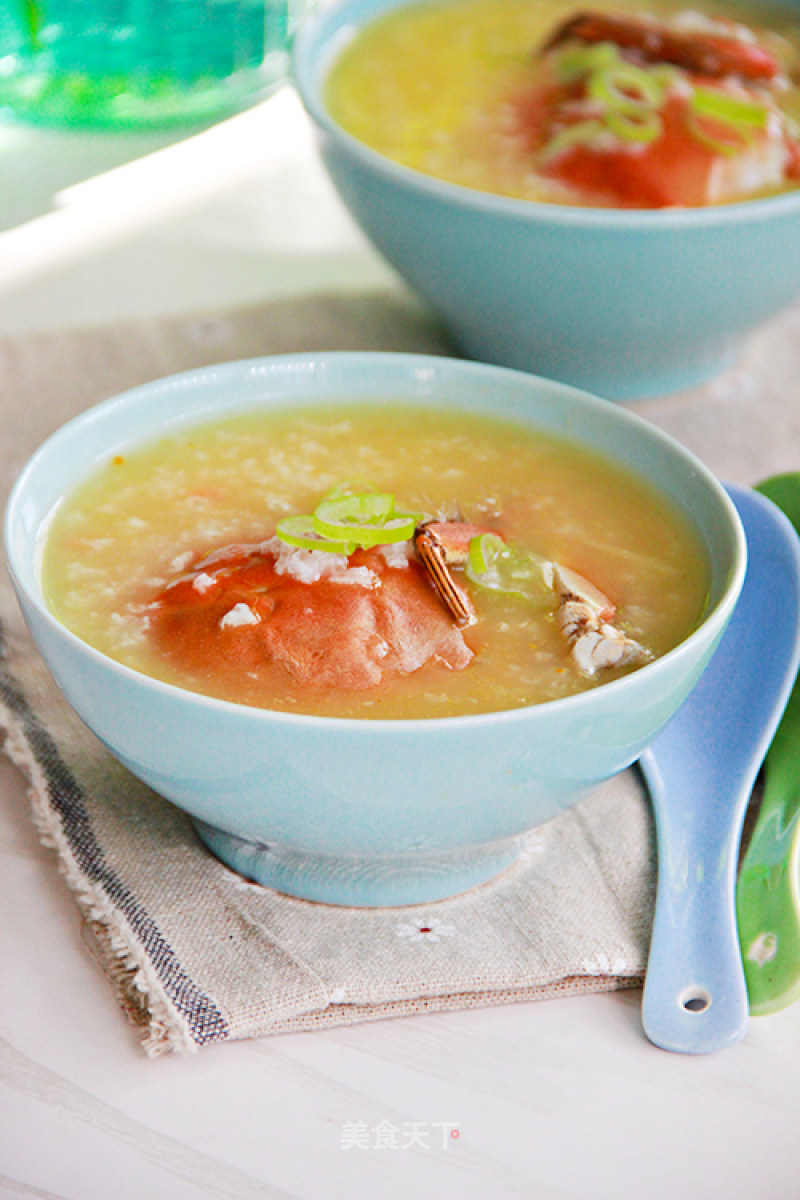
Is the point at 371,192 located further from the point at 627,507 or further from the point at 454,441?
the point at 627,507

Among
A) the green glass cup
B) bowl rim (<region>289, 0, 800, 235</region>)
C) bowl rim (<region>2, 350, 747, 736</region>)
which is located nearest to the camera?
bowl rim (<region>2, 350, 747, 736</region>)

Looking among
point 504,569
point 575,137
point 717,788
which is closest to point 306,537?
point 504,569

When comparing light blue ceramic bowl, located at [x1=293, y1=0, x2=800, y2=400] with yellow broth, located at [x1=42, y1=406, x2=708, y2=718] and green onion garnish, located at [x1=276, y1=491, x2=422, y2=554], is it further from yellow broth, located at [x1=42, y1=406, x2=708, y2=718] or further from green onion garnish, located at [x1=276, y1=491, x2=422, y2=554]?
Answer: green onion garnish, located at [x1=276, y1=491, x2=422, y2=554]

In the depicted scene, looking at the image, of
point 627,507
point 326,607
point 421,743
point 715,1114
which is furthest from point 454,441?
point 715,1114

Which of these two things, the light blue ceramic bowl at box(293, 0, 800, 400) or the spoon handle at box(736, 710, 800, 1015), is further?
the light blue ceramic bowl at box(293, 0, 800, 400)

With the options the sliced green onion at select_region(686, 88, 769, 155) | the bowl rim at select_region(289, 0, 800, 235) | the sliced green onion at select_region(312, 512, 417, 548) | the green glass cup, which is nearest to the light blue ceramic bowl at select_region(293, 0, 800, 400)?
the bowl rim at select_region(289, 0, 800, 235)

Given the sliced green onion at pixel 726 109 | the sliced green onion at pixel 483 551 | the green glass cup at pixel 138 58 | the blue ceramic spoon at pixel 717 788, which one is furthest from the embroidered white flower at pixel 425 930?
the green glass cup at pixel 138 58

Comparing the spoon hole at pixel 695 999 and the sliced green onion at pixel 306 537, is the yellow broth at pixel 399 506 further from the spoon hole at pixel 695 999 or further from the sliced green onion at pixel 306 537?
the spoon hole at pixel 695 999
